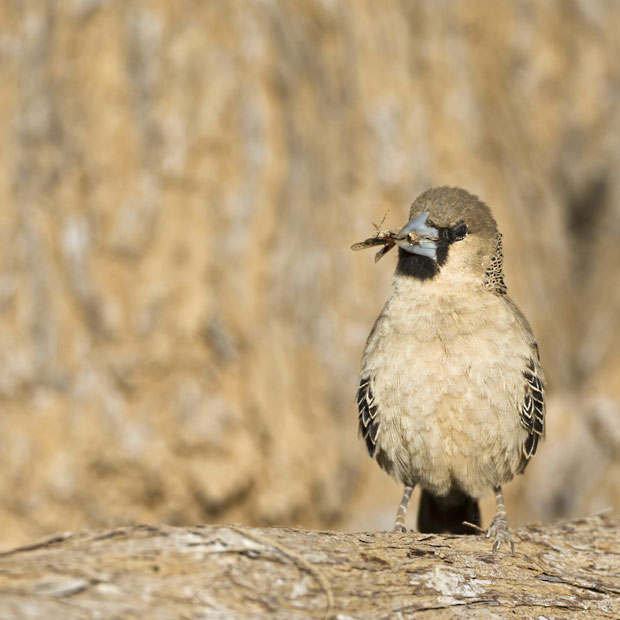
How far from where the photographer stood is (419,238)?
5.08 metres

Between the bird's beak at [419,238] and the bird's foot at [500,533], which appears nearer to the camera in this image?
the bird's foot at [500,533]

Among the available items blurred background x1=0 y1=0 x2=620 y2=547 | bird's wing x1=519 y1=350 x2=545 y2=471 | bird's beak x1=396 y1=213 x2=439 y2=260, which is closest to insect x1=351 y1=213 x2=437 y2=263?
bird's beak x1=396 y1=213 x2=439 y2=260

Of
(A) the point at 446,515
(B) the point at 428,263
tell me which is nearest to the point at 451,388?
(B) the point at 428,263

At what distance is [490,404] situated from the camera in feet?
16.1

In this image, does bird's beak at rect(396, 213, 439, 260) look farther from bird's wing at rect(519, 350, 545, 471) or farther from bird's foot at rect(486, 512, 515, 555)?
bird's foot at rect(486, 512, 515, 555)

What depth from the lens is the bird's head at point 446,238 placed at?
201 inches

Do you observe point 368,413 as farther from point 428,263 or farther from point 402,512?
point 428,263

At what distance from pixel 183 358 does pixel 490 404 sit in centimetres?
460

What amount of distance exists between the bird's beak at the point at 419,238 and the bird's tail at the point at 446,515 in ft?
4.75

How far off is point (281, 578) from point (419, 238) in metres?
2.12

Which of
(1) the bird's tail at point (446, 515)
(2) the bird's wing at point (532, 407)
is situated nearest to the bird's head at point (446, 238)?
(2) the bird's wing at point (532, 407)

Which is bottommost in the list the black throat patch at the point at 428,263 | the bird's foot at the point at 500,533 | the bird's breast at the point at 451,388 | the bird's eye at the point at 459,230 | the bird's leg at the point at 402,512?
the bird's foot at the point at 500,533

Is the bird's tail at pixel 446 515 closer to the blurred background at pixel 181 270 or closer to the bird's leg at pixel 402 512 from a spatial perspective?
the bird's leg at pixel 402 512

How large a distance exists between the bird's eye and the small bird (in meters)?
0.01
